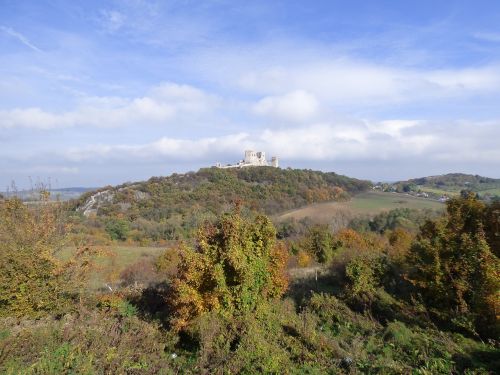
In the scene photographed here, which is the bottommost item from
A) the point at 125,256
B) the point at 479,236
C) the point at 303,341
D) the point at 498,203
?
the point at 125,256

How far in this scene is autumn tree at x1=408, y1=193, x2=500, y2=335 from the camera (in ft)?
34.6

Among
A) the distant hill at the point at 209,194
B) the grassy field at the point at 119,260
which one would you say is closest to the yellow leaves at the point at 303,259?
the grassy field at the point at 119,260

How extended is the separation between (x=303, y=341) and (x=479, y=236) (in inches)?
284

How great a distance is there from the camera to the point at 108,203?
2295 inches

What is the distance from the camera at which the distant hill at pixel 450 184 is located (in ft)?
240

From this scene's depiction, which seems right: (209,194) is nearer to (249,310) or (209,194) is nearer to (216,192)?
(216,192)

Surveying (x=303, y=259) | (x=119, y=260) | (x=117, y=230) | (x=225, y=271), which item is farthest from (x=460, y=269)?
(x=117, y=230)

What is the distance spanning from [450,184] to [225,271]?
276 feet

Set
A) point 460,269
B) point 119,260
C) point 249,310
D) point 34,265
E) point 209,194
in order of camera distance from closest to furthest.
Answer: point 249,310 < point 34,265 < point 460,269 < point 119,260 < point 209,194

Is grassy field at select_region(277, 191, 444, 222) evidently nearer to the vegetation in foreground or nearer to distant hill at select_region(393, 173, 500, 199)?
distant hill at select_region(393, 173, 500, 199)

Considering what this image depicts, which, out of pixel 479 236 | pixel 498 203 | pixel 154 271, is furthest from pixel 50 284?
pixel 498 203

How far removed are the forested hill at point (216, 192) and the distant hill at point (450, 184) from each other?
42.3 ft

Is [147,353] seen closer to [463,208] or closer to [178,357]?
[178,357]

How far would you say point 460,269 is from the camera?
1231cm
